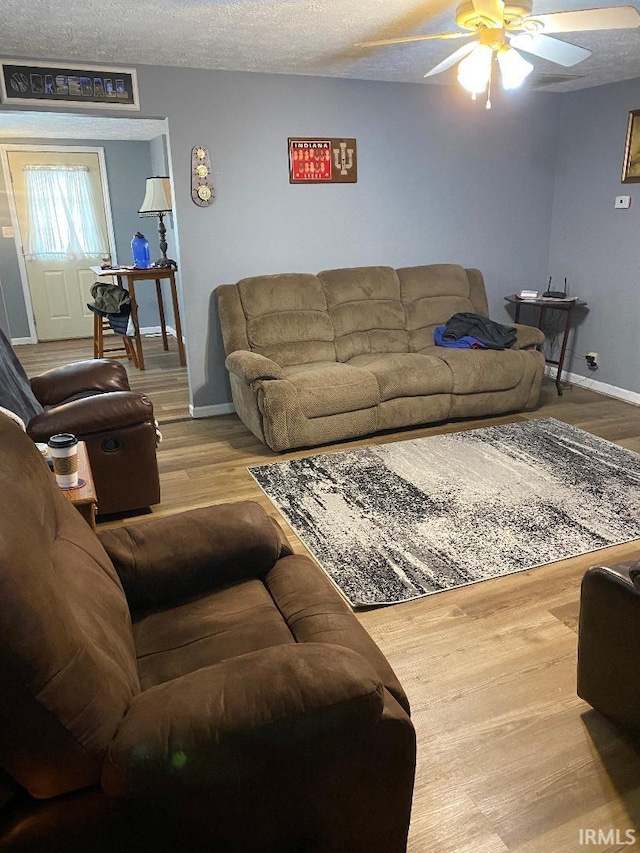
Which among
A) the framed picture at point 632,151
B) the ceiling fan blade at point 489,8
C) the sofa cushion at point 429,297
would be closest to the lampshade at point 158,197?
the sofa cushion at point 429,297

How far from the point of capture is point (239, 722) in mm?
1068

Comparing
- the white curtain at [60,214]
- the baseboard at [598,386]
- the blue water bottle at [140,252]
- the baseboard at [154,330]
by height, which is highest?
the white curtain at [60,214]

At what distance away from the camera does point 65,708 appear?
98cm

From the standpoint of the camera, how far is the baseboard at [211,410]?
458 centimetres

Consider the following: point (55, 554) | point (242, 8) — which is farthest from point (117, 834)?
point (242, 8)

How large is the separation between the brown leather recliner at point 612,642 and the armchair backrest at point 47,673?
1.23 metres

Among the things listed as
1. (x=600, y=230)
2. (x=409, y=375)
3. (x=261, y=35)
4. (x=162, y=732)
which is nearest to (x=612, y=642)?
(x=162, y=732)

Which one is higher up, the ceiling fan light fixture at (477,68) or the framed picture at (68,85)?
the framed picture at (68,85)

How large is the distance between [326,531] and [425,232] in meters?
2.97

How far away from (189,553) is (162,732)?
2.12ft

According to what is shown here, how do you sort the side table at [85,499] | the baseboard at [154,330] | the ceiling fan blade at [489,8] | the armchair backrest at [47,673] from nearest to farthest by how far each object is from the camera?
the armchair backrest at [47,673] < the side table at [85,499] < the ceiling fan blade at [489,8] < the baseboard at [154,330]

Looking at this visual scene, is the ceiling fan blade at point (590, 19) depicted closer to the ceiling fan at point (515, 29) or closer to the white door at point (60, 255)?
the ceiling fan at point (515, 29)

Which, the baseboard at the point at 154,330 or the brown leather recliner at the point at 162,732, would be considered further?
the baseboard at the point at 154,330

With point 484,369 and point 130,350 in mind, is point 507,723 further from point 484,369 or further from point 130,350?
point 130,350
